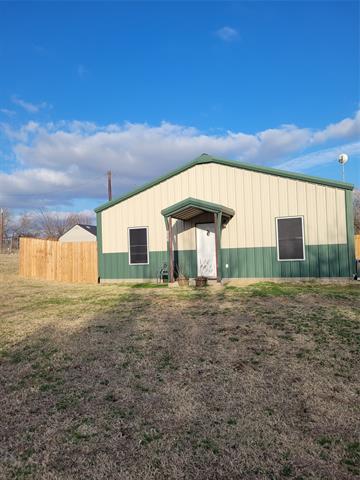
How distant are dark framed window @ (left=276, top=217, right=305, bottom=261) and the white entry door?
235 centimetres

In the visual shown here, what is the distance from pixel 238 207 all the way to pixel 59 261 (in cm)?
871

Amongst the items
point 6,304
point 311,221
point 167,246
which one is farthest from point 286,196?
point 6,304

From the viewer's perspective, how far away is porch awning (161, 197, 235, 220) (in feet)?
38.5

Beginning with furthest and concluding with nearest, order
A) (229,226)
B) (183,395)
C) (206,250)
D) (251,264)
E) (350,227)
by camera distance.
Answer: (206,250) < (229,226) < (251,264) < (350,227) < (183,395)

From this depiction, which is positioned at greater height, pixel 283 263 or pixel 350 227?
pixel 350 227

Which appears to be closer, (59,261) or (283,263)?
(283,263)

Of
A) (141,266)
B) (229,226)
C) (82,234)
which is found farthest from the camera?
(82,234)

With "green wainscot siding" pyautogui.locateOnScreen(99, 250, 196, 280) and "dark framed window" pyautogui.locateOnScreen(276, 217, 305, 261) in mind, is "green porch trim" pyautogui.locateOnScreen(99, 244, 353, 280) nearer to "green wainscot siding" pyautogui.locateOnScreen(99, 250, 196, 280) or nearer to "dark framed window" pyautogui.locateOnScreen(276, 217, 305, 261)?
"green wainscot siding" pyautogui.locateOnScreen(99, 250, 196, 280)

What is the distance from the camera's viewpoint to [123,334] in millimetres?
6070

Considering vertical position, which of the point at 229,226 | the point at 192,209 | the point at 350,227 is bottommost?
the point at 350,227

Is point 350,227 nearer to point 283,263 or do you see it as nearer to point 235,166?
point 283,263

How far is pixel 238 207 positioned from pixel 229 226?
73cm

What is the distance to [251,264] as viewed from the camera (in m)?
12.6

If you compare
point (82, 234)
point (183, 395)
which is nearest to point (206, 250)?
point (183, 395)
